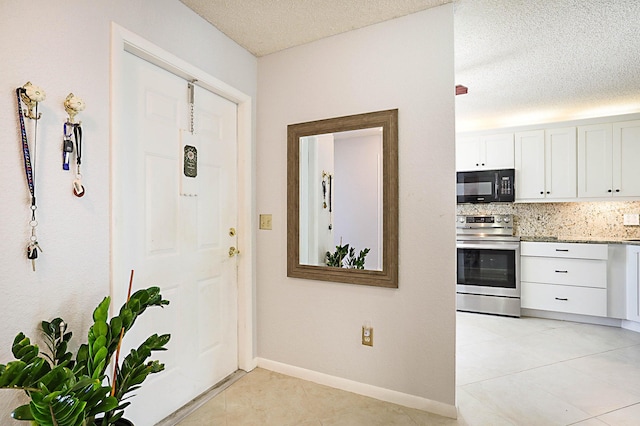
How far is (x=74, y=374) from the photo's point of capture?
1006mm

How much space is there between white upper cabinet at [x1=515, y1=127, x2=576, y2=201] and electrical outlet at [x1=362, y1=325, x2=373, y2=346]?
10.2 ft

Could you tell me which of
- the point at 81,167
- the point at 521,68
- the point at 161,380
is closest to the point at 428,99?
the point at 521,68

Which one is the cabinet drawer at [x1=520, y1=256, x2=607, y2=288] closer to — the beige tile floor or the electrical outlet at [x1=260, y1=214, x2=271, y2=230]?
the beige tile floor

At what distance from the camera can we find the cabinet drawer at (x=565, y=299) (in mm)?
3516

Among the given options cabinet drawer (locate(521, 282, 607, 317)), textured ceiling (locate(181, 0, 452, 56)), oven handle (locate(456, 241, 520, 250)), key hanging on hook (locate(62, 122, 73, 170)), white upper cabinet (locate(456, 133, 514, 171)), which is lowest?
cabinet drawer (locate(521, 282, 607, 317))

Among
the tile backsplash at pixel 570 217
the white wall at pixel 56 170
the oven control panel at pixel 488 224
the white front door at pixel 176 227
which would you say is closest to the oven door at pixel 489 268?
the oven control panel at pixel 488 224

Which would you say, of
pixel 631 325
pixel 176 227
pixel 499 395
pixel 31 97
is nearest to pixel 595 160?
pixel 631 325

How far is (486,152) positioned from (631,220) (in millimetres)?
1815

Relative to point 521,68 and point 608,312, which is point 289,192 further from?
point 608,312

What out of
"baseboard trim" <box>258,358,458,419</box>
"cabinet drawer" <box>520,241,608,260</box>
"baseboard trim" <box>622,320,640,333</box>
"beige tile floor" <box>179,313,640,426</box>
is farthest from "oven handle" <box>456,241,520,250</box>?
"baseboard trim" <box>258,358,458,419</box>

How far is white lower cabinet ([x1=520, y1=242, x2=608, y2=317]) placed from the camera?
3516mm

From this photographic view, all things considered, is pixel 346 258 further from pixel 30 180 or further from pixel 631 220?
pixel 631 220

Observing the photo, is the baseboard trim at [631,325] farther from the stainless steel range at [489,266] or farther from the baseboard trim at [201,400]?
the baseboard trim at [201,400]

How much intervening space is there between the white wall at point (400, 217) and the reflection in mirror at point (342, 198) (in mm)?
160
